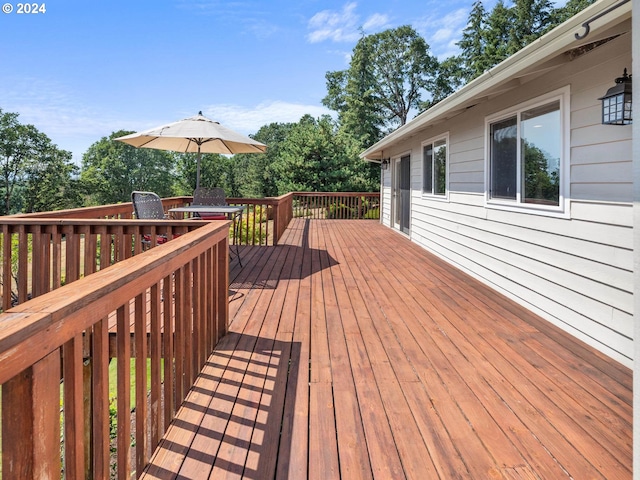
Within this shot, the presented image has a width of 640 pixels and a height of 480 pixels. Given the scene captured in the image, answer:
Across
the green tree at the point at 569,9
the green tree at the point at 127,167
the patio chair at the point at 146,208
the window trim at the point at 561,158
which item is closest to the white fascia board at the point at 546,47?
the window trim at the point at 561,158

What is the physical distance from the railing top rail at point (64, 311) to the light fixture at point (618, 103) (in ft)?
8.84

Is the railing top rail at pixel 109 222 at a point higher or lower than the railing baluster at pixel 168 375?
higher

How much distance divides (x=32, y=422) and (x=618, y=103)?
313 cm

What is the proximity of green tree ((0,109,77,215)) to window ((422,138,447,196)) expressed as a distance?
28.4 meters

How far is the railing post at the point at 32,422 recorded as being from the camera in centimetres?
82

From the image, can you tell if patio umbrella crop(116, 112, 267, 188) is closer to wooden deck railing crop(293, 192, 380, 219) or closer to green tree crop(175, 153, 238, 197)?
wooden deck railing crop(293, 192, 380, 219)

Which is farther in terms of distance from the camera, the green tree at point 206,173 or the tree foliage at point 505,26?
the green tree at point 206,173

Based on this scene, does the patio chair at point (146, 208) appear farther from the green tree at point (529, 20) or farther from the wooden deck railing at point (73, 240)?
the green tree at point (529, 20)

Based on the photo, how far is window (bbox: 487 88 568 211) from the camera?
127 inches

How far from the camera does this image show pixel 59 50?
2834cm

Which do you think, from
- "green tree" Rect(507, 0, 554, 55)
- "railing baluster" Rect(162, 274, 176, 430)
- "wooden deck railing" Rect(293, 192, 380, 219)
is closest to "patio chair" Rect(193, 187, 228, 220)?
"railing baluster" Rect(162, 274, 176, 430)

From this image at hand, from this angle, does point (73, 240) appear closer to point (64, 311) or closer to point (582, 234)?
point (64, 311)

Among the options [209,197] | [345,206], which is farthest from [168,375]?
[345,206]

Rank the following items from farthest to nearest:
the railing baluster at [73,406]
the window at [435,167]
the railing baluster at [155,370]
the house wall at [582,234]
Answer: the window at [435,167]
the house wall at [582,234]
the railing baluster at [155,370]
the railing baluster at [73,406]
